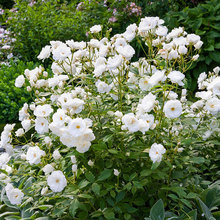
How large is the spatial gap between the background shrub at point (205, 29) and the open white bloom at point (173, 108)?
9.47ft

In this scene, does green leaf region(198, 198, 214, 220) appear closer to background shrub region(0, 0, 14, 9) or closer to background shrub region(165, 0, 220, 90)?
background shrub region(165, 0, 220, 90)

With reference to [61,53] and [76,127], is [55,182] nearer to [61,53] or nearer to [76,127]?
[76,127]

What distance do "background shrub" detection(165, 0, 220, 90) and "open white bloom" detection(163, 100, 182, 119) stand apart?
289 centimetres

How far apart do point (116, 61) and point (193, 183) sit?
0.94 metres

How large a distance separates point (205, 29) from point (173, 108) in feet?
11.0

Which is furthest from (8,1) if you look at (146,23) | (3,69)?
(146,23)

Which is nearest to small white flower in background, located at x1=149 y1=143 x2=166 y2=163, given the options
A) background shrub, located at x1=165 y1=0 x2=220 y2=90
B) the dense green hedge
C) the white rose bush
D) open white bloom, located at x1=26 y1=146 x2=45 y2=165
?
the white rose bush

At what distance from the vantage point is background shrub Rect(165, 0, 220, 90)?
14.6ft

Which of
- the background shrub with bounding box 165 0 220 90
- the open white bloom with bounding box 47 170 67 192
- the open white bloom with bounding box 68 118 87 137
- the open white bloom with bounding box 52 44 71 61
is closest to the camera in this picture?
the open white bloom with bounding box 68 118 87 137

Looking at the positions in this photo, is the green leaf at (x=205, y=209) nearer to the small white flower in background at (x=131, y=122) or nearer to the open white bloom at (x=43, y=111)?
the small white flower in background at (x=131, y=122)

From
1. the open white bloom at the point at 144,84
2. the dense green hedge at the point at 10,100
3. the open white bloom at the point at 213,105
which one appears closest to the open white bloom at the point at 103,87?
the open white bloom at the point at 144,84

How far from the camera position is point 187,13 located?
470cm

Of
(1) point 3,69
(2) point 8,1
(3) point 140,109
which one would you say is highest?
(3) point 140,109

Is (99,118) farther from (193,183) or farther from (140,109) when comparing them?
(193,183)
